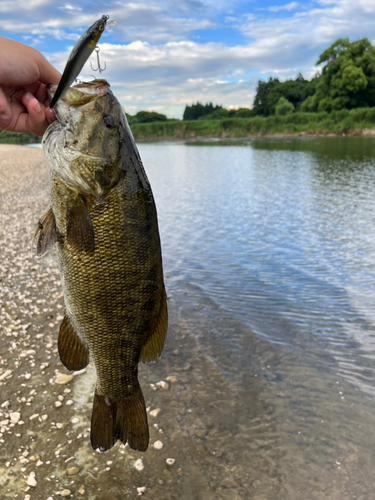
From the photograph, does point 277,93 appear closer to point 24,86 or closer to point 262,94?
point 262,94

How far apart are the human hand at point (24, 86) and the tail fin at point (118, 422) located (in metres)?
1.75

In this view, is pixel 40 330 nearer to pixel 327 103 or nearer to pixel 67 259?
pixel 67 259

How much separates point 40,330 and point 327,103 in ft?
230

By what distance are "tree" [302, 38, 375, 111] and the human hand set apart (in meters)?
70.1

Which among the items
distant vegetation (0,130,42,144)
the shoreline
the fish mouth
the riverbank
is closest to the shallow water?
A: the fish mouth

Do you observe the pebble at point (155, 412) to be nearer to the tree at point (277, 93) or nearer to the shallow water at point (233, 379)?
the shallow water at point (233, 379)

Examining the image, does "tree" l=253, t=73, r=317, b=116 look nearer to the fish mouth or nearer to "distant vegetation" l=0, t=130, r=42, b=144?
"distant vegetation" l=0, t=130, r=42, b=144

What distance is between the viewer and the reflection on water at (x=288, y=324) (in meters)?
3.55

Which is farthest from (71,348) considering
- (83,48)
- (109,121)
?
(83,48)

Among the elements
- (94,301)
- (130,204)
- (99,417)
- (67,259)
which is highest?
(130,204)

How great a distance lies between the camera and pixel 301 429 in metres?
3.78

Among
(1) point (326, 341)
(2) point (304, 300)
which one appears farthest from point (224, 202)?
(1) point (326, 341)

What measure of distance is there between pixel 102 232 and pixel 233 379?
120 inches

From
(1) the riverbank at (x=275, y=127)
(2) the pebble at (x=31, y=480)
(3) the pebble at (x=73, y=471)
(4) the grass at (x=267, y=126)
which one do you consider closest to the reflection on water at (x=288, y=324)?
(3) the pebble at (x=73, y=471)
